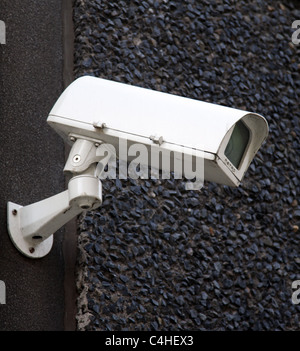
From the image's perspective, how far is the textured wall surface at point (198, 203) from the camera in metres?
2.84

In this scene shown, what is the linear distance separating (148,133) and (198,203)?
87cm

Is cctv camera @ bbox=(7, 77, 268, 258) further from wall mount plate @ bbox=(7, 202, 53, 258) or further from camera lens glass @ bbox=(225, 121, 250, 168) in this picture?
wall mount plate @ bbox=(7, 202, 53, 258)

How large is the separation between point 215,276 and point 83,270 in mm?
455

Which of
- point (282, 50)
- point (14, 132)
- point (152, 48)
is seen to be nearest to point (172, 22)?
point (152, 48)

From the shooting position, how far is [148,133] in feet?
7.46

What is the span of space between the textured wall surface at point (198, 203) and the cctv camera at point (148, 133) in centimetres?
45

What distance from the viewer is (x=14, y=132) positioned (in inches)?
108
